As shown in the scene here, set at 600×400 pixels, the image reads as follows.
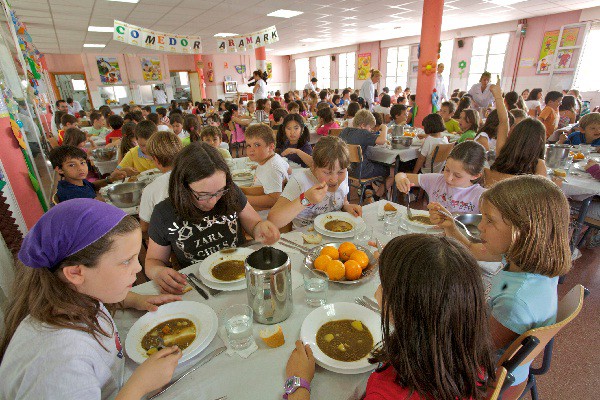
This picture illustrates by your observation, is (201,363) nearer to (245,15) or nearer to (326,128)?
(326,128)

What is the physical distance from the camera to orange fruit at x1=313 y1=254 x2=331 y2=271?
1.51 m

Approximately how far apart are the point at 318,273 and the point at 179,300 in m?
0.65

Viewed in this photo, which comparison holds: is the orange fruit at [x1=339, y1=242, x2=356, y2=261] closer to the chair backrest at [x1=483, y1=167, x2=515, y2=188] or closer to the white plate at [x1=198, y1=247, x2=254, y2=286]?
the white plate at [x1=198, y1=247, x2=254, y2=286]

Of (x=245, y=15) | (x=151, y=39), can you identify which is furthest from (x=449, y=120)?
(x=151, y=39)

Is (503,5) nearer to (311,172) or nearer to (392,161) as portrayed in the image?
(392,161)

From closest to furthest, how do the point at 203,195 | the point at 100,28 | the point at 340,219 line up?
the point at 203,195 → the point at 340,219 → the point at 100,28

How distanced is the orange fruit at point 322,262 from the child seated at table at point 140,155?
9.59 ft

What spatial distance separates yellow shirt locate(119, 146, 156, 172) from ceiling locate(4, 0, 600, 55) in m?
5.14

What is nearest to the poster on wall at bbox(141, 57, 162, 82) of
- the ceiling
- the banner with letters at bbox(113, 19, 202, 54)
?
the ceiling

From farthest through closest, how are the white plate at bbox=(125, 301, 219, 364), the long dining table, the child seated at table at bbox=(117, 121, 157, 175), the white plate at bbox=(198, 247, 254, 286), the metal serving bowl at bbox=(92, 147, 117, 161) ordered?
1. the metal serving bowl at bbox=(92, 147, 117, 161)
2. the child seated at table at bbox=(117, 121, 157, 175)
3. the white plate at bbox=(198, 247, 254, 286)
4. the white plate at bbox=(125, 301, 219, 364)
5. the long dining table

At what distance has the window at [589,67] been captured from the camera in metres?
9.33

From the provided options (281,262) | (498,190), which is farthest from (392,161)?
(281,262)

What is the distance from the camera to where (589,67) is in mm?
9641

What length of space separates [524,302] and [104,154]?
5.22m
